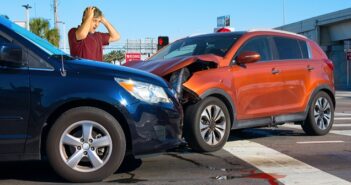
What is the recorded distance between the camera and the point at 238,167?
21.4 feet

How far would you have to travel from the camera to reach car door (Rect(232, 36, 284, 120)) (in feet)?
26.0

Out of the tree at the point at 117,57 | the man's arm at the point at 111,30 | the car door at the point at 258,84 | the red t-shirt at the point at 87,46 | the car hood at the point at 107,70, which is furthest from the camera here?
the tree at the point at 117,57

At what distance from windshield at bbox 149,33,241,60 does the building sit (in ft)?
121

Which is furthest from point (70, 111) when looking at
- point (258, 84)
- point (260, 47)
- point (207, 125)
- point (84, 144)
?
point (260, 47)

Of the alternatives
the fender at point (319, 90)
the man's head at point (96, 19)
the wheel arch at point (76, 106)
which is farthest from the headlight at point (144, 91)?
the fender at point (319, 90)

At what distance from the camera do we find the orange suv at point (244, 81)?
24.1 feet

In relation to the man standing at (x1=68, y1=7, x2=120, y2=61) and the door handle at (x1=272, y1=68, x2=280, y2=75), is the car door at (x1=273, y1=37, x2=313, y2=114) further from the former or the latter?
the man standing at (x1=68, y1=7, x2=120, y2=61)

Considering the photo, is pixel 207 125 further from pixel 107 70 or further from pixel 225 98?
pixel 107 70

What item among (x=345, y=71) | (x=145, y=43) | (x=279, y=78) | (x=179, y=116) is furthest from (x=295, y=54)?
(x=145, y=43)

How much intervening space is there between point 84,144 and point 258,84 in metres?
→ 3.41

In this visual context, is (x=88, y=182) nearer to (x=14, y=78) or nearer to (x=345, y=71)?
(x=14, y=78)

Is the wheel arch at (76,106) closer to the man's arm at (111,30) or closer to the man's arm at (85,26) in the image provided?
the man's arm at (85,26)

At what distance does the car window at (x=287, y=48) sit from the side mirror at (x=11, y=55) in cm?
457

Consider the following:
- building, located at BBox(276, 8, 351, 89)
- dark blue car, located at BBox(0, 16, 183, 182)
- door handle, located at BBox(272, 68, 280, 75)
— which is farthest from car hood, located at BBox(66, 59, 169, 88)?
building, located at BBox(276, 8, 351, 89)
